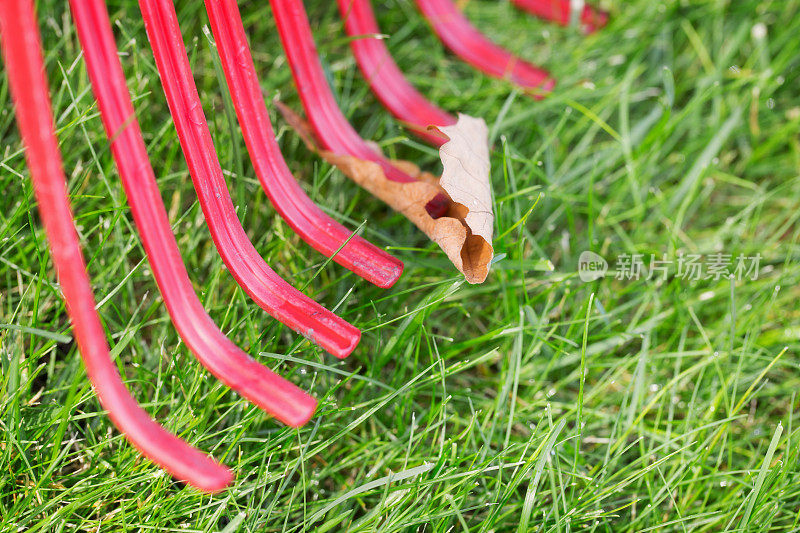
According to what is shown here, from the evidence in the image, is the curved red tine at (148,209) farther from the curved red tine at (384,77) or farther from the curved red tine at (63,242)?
the curved red tine at (384,77)

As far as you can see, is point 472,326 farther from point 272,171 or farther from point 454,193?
point 272,171

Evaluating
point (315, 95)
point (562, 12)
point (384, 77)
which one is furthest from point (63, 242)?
point (562, 12)

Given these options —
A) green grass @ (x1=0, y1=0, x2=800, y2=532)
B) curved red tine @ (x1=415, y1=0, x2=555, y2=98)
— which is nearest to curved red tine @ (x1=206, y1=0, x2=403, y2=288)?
green grass @ (x1=0, y1=0, x2=800, y2=532)

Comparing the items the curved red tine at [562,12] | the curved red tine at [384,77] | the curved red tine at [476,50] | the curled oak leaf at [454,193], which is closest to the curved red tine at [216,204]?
the curled oak leaf at [454,193]

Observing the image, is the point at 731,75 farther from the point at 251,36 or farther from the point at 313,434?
the point at 313,434

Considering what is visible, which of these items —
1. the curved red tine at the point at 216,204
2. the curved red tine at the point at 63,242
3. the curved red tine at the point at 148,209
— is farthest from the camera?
the curved red tine at the point at 216,204

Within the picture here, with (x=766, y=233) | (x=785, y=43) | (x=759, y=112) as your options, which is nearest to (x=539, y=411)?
(x=766, y=233)
